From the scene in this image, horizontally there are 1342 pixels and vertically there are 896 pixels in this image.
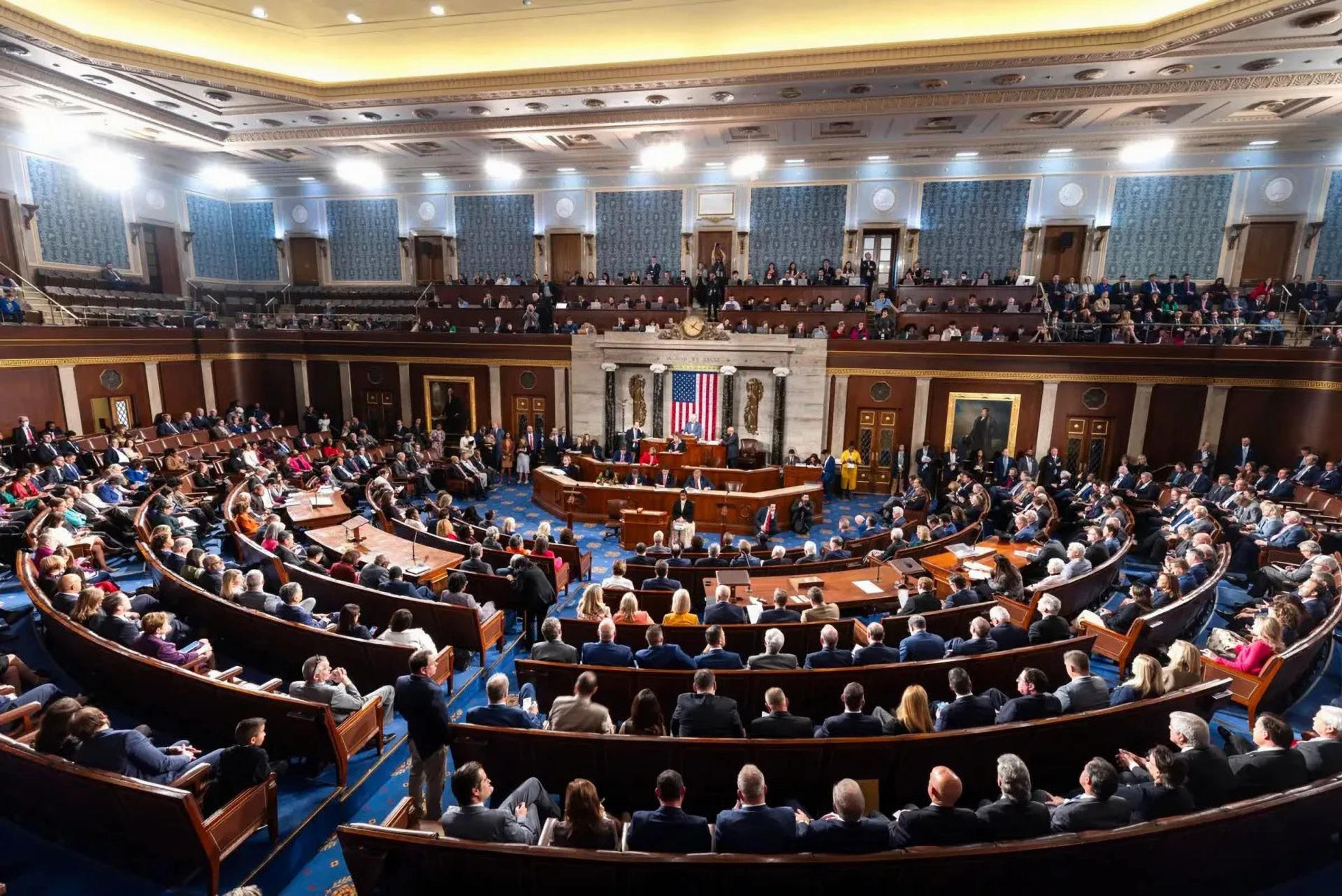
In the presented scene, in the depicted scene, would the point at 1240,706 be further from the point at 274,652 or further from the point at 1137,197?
the point at 1137,197

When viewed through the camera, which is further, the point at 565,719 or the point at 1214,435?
the point at 1214,435

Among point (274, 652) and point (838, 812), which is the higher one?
point (838, 812)

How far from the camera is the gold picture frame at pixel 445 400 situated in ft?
63.1

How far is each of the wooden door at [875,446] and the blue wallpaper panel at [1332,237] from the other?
11955 mm

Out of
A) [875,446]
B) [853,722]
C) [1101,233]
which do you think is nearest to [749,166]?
[875,446]

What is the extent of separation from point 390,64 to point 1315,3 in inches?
667

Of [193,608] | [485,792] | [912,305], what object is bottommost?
[193,608]

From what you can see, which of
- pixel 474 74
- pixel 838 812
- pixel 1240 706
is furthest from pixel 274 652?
pixel 474 74

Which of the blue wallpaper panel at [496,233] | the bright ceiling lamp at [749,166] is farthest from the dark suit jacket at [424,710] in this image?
the blue wallpaper panel at [496,233]

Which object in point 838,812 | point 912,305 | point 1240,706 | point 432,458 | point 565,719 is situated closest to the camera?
point 838,812

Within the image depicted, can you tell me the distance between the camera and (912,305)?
17375 millimetres

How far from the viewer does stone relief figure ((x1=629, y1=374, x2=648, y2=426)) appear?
709 inches

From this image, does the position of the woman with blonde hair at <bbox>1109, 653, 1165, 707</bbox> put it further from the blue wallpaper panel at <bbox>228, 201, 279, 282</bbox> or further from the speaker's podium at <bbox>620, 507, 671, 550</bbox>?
the blue wallpaper panel at <bbox>228, 201, 279, 282</bbox>

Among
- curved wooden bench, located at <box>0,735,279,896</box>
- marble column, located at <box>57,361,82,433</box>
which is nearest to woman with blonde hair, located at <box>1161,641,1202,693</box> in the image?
curved wooden bench, located at <box>0,735,279,896</box>
